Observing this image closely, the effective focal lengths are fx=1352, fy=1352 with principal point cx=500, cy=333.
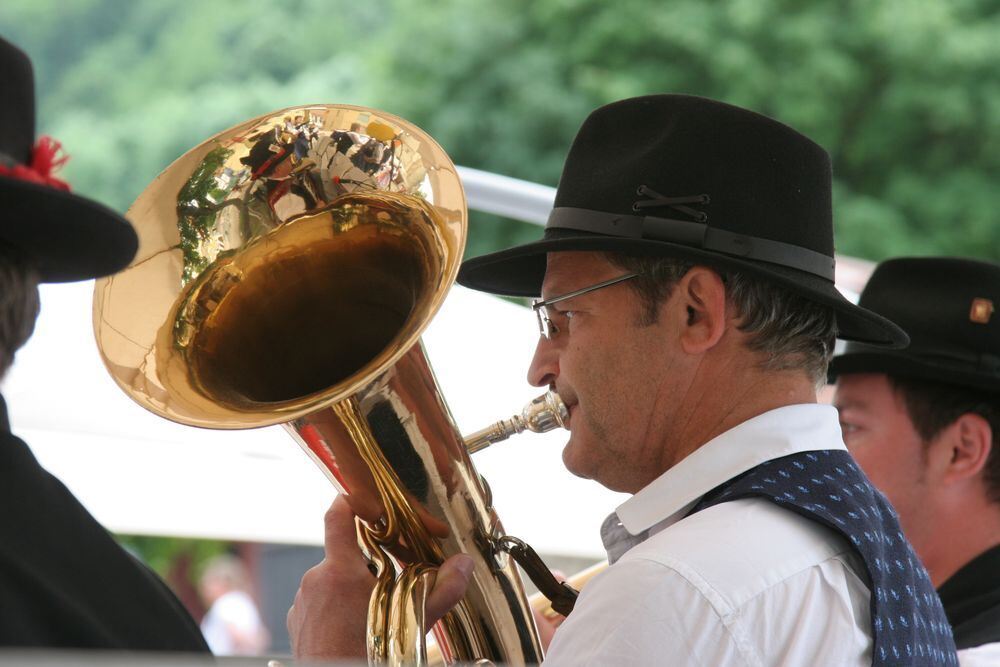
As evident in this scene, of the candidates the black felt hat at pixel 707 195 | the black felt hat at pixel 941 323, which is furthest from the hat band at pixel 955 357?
the black felt hat at pixel 707 195

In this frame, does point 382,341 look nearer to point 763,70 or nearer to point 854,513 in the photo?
point 854,513

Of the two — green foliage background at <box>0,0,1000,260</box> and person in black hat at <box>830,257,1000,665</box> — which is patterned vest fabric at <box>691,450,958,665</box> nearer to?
person in black hat at <box>830,257,1000,665</box>

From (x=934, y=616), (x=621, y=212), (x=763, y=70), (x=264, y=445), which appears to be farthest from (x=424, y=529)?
(x=763, y=70)

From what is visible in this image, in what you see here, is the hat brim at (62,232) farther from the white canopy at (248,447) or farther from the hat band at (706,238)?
the white canopy at (248,447)

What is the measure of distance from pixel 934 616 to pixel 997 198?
44.5ft

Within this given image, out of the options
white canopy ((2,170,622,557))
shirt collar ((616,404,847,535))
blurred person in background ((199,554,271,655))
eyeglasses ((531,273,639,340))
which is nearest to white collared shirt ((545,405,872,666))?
shirt collar ((616,404,847,535))

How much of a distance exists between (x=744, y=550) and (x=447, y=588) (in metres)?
0.57

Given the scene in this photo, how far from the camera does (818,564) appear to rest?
1.96 metres

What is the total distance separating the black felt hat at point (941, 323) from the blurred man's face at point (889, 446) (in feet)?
0.22

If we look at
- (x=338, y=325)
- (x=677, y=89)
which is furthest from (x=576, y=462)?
(x=677, y=89)

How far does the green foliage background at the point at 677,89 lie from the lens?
14.7 meters

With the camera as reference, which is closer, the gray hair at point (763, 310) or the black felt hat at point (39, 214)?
the black felt hat at point (39, 214)

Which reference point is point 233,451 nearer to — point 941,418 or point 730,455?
point 941,418

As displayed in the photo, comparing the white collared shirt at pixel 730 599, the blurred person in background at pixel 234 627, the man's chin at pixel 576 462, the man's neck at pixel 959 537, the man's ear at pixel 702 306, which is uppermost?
the man's ear at pixel 702 306
